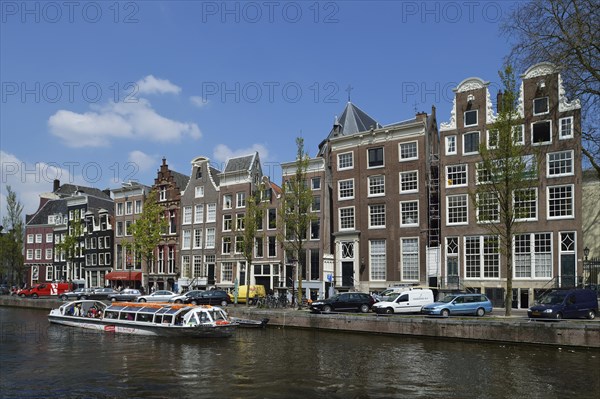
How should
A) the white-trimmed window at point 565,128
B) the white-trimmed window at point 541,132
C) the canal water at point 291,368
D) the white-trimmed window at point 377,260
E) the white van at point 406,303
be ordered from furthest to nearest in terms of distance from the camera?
the white-trimmed window at point 377,260, the white-trimmed window at point 541,132, the white-trimmed window at point 565,128, the white van at point 406,303, the canal water at point 291,368

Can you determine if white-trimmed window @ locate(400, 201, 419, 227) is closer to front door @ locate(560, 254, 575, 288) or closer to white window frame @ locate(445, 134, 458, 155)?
white window frame @ locate(445, 134, 458, 155)

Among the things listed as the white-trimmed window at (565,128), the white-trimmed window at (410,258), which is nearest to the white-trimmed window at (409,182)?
the white-trimmed window at (410,258)

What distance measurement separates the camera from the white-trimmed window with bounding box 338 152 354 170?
58750 mm

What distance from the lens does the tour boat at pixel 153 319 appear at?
36188 millimetres

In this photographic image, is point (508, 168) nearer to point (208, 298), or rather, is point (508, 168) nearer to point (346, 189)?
point (346, 189)

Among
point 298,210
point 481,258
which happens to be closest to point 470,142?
point 481,258

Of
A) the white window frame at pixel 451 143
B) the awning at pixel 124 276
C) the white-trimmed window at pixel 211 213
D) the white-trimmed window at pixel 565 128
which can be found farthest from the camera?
the awning at pixel 124 276

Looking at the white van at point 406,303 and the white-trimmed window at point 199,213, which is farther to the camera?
the white-trimmed window at point 199,213

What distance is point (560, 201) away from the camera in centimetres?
4591

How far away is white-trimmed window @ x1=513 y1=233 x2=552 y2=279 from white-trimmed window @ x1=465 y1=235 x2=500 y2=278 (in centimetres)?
168

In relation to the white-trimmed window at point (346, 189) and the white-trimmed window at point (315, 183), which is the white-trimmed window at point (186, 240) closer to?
the white-trimmed window at point (315, 183)

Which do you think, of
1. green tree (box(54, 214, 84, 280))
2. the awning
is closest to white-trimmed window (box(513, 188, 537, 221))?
the awning

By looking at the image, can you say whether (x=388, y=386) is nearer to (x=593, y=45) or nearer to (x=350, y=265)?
(x=593, y=45)

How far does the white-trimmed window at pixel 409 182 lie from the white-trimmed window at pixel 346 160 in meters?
6.07
